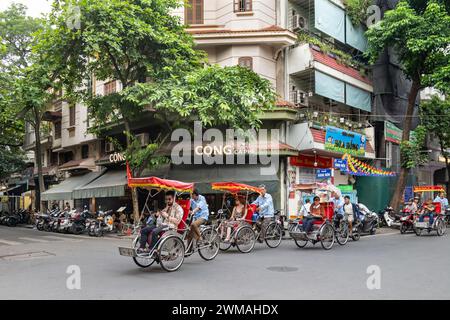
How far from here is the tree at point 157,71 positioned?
16.3m

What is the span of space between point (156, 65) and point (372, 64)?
13.0 meters

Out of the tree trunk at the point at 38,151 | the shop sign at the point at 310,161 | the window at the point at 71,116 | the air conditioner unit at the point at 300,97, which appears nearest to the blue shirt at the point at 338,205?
the shop sign at the point at 310,161

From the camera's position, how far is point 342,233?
14234 millimetres

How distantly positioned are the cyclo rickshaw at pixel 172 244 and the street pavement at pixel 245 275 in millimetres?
269

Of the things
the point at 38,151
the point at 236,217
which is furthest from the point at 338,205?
the point at 38,151

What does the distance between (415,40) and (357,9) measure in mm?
4799

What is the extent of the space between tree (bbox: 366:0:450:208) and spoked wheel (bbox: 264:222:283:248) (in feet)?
38.9

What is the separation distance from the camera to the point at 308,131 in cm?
2059

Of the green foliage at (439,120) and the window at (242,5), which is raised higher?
the window at (242,5)

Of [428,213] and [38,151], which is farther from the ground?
[38,151]

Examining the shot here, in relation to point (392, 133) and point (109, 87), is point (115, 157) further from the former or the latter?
point (392, 133)

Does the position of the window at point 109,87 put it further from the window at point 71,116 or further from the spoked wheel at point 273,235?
the spoked wheel at point 273,235

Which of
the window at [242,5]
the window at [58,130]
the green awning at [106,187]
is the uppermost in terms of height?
the window at [242,5]
